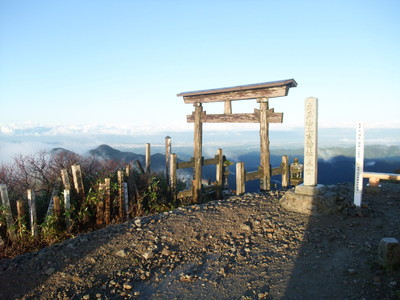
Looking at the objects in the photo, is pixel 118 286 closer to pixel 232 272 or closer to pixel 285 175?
pixel 232 272

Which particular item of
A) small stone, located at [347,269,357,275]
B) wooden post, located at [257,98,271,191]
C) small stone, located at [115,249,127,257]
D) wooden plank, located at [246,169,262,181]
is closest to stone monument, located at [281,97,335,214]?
wooden post, located at [257,98,271,191]

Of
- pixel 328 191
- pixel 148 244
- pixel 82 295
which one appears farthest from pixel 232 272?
pixel 328 191

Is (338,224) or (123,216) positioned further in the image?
(123,216)

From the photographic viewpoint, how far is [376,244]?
5.43m

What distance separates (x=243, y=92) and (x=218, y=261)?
5773mm

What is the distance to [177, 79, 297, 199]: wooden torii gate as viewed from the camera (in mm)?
8727

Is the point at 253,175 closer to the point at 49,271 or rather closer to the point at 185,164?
the point at 185,164

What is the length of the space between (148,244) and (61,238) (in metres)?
2.30

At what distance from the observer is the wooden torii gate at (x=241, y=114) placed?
8727 mm

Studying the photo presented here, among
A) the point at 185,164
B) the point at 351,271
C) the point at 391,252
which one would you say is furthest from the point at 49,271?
the point at 185,164

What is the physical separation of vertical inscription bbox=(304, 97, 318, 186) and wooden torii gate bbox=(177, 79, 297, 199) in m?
1.33

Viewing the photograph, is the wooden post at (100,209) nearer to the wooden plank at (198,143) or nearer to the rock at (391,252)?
the wooden plank at (198,143)

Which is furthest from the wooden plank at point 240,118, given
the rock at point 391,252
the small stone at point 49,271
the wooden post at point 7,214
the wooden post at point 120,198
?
the small stone at point 49,271

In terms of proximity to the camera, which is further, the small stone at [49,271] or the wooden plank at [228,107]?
the wooden plank at [228,107]
